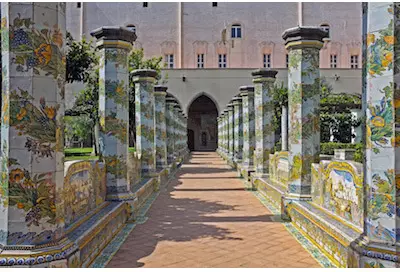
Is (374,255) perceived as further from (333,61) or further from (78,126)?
(333,61)

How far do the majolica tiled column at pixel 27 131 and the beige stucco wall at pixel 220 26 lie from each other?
32.1 meters


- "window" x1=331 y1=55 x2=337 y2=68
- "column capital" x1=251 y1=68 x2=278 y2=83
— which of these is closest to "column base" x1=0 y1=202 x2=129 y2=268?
"column capital" x1=251 y1=68 x2=278 y2=83

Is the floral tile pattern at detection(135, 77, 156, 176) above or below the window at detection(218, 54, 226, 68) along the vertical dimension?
below

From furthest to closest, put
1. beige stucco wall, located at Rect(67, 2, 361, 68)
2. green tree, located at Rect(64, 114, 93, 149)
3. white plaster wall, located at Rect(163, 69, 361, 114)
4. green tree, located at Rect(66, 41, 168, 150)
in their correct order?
1. beige stucco wall, located at Rect(67, 2, 361, 68)
2. white plaster wall, located at Rect(163, 69, 361, 114)
3. green tree, located at Rect(64, 114, 93, 149)
4. green tree, located at Rect(66, 41, 168, 150)

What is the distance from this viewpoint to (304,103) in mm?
7496

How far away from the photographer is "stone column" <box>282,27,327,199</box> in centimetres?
750

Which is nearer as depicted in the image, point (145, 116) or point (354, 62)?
point (145, 116)

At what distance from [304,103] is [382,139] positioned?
11.6 ft

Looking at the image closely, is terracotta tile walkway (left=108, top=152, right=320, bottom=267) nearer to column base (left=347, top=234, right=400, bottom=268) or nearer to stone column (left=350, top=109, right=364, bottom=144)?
column base (left=347, top=234, right=400, bottom=268)

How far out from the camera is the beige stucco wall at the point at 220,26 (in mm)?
35719

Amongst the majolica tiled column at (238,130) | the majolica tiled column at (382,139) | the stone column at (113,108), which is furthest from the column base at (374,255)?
the majolica tiled column at (238,130)

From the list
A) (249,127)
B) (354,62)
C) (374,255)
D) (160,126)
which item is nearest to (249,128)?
(249,127)

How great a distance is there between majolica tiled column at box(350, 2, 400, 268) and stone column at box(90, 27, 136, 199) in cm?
475

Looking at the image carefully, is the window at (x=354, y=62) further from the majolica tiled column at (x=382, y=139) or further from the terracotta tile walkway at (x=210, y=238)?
the majolica tiled column at (x=382, y=139)
